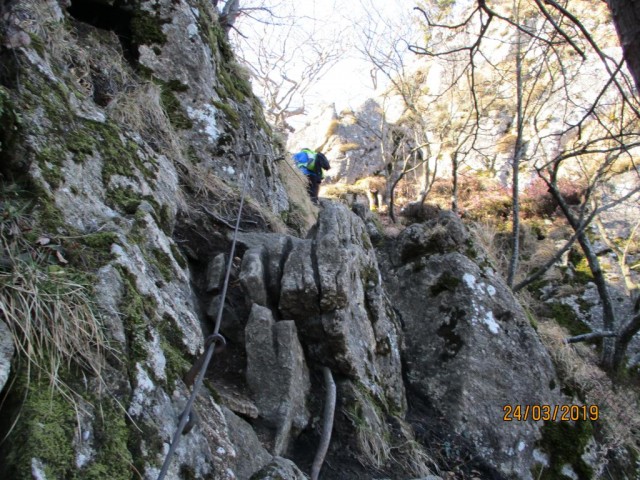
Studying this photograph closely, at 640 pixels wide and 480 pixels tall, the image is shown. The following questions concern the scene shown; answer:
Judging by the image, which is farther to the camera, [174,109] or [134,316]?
[174,109]

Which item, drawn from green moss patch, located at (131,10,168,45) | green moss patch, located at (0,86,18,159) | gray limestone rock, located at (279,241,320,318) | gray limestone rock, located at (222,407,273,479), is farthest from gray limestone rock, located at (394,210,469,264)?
green moss patch, located at (0,86,18,159)

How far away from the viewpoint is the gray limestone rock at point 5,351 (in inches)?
72.3

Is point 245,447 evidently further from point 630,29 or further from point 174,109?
point 174,109

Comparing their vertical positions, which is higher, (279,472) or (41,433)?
(41,433)

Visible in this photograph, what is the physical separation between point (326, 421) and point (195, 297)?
1.56m

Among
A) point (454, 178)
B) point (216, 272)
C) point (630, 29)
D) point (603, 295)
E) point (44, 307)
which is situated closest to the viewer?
point (630, 29)

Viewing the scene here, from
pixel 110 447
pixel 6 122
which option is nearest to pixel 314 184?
pixel 6 122

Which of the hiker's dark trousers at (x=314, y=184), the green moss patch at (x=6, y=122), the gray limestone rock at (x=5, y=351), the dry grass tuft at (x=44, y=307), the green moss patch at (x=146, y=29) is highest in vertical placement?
the hiker's dark trousers at (x=314, y=184)

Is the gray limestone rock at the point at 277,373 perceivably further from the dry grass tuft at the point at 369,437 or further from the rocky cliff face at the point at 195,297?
the dry grass tuft at the point at 369,437

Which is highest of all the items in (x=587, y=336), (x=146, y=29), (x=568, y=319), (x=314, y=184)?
(x=314, y=184)

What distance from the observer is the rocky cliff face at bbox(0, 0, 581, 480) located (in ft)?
6.95
